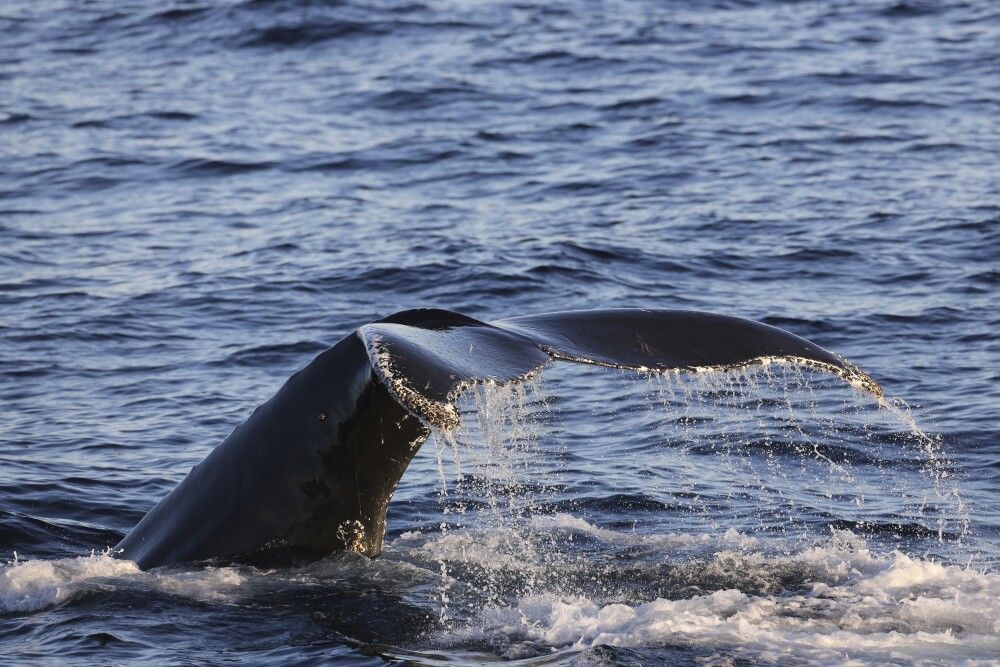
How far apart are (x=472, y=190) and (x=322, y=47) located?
8.94m

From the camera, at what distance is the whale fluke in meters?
5.11

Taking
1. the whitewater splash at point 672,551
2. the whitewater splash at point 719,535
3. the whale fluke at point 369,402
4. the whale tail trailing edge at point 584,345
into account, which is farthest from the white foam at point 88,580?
the whale tail trailing edge at point 584,345

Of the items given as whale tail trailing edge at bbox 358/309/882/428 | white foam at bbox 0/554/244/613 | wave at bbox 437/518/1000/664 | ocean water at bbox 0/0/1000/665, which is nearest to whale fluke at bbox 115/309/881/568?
whale tail trailing edge at bbox 358/309/882/428

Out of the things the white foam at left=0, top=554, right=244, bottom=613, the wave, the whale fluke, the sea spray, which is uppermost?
the whale fluke

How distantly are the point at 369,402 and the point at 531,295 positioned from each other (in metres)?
7.57

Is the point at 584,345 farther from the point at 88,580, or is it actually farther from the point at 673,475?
the point at 673,475

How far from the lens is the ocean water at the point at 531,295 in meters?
6.36

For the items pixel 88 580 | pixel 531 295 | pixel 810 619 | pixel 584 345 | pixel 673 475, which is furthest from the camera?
pixel 531 295

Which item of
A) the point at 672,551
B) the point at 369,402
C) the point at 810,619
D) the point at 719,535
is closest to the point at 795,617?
the point at 810,619

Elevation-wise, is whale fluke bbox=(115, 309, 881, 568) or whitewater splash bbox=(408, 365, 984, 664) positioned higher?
whale fluke bbox=(115, 309, 881, 568)

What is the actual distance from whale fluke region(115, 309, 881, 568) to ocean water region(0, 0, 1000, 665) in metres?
0.25

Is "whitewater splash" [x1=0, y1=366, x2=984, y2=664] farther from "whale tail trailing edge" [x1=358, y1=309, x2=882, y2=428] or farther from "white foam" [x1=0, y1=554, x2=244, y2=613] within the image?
"whale tail trailing edge" [x1=358, y1=309, x2=882, y2=428]

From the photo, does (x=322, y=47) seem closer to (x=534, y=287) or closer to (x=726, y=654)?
(x=534, y=287)

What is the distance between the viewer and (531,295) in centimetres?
1308
